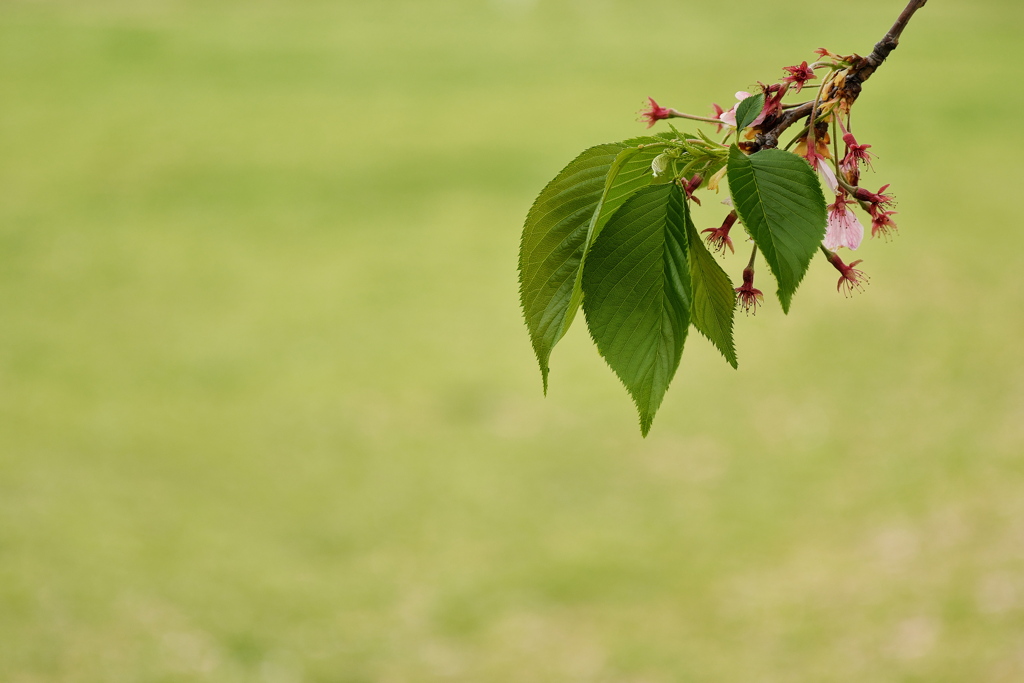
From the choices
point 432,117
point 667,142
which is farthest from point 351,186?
point 667,142

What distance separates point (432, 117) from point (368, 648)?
480cm

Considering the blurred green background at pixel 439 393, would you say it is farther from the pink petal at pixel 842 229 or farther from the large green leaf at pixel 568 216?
the large green leaf at pixel 568 216

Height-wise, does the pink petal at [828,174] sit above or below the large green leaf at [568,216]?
above

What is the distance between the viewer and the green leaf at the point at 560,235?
1.65 feet

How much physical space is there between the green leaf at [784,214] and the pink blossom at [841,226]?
9cm

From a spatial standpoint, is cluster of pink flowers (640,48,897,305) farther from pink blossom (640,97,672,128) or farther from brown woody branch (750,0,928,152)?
pink blossom (640,97,672,128)

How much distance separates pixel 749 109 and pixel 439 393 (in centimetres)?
415

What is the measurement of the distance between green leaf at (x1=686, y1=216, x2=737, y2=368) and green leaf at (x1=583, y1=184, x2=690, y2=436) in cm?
3

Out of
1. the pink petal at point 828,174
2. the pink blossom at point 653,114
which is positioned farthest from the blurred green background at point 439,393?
the pink petal at point 828,174

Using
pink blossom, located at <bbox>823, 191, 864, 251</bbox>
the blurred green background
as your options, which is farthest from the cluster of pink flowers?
the blurred green background

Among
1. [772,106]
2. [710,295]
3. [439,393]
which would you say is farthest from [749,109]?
[439,393]

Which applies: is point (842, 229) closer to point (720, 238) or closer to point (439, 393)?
point (720, 238)

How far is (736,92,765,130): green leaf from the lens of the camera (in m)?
0.55

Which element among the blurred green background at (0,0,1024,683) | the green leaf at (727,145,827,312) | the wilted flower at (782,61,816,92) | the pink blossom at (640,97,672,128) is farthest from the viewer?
the blurred green background at (0,0,1024,683)
